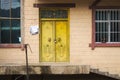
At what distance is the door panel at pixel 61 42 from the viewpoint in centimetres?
2169

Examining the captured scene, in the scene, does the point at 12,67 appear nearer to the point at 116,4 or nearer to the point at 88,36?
the point at 88,36

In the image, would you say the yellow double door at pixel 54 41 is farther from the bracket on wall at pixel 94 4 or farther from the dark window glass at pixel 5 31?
the dark window glass at pixel 5 31

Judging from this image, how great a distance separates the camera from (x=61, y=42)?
21.8 metres

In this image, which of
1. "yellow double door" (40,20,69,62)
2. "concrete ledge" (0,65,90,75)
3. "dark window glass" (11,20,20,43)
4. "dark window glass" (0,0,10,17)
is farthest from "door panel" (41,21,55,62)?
"concrete ledge" (0,65,90,75)

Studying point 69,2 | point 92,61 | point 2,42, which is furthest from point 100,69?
point 2,42

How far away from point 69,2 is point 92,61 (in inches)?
115

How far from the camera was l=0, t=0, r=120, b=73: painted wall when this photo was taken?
70.1 ft

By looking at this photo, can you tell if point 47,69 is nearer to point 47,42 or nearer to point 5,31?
point 47,42

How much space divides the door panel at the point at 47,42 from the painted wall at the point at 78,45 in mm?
411

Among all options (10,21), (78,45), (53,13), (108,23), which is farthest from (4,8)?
(108,23)

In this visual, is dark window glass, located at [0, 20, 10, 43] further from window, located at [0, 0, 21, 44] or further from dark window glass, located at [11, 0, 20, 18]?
dark window glass, located at [11, 0, 20, 18]

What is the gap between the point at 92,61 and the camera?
70.3 ft

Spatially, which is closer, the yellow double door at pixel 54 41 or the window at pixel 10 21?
the window at pixel 10 21

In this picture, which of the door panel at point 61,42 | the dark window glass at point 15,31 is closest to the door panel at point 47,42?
the door panel at point 61,42
